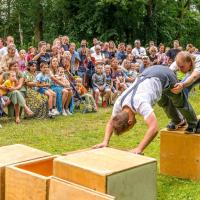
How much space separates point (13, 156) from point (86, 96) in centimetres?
682

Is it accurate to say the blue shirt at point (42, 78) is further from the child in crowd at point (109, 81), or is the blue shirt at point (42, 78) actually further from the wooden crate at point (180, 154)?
the wooden crate at point (180, 154)

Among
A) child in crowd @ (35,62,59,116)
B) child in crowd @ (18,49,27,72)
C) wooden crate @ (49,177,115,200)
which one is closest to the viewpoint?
wooden crate @ (49,177,115,200)

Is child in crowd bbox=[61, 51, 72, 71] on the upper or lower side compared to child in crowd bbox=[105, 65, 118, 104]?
upper

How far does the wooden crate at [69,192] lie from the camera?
3.37m

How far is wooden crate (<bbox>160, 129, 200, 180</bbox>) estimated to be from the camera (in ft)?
18.4

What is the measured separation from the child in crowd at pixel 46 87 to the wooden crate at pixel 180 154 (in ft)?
14.8

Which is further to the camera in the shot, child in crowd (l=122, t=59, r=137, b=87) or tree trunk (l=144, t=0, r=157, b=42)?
tree trunk (l=144, t=0, r=157, b=42)

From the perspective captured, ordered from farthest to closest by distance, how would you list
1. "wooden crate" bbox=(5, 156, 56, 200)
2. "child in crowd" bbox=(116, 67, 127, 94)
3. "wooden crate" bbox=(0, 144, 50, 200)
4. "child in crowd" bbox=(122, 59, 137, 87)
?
"child in crowd" bbox=(122, 59, 137, 87) < "child in crowd" bbox=(116, 67, 127, 94) < "wooden crate" bbox=(0, 144, 50, 200) < "wooden crate" bbox=(5, 156, 56, 200)

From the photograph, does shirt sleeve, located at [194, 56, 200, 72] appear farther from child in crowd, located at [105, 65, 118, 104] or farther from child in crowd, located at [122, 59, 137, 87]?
child in crowd, located at [122, 59, 137, 87]

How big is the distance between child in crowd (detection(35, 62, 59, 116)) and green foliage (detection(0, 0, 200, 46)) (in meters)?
13.5

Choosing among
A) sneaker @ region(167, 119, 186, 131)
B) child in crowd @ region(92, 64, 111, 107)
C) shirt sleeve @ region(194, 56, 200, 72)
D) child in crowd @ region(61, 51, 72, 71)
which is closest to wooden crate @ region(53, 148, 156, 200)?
sneaker @ region(167, 119, 186, 131)

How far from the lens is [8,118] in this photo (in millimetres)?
9688

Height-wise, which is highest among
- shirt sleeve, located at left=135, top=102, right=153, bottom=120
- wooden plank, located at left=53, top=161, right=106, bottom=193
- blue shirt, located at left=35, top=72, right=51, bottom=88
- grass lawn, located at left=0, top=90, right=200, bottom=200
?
blue shirt, located at left=35, top=72, right=51, bottom=88

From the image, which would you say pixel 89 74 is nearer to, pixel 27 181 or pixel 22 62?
pixel 22 62
